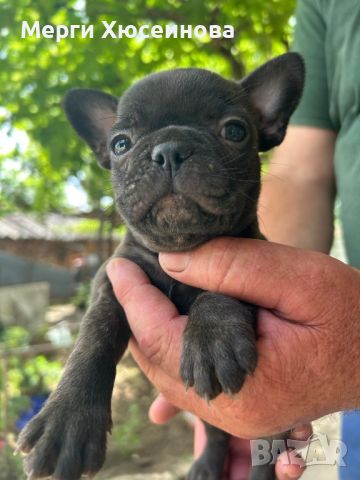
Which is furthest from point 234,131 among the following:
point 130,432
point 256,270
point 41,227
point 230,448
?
point 41,227

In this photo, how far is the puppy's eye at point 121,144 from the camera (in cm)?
165

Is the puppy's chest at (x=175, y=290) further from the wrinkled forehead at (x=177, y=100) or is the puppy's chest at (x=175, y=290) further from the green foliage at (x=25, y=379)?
the green foliage at (x=25, y=379)

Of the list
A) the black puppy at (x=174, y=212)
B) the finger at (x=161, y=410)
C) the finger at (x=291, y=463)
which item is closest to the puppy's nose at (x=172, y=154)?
the black puppy at (x=174, y=212)

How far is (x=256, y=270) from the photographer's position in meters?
1.45

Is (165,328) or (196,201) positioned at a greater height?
(196,201)

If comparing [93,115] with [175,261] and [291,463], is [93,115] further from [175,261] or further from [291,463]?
[291,463]

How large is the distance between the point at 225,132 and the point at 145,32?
1083 millimetres

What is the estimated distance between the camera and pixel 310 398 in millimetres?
1431

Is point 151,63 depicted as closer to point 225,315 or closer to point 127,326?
point 127,326

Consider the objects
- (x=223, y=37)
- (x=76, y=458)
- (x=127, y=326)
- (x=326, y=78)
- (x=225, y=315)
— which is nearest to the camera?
(x=76, y=458)

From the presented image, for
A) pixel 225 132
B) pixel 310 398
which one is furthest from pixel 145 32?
pixel 310 398

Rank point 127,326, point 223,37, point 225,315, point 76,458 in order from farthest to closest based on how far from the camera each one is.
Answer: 1. point 223,37
2. point 127,326
3. point 225,315
4. point 76,458

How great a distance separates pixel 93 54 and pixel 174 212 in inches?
51.1

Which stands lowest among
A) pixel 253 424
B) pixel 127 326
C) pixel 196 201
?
pixel 253 424
